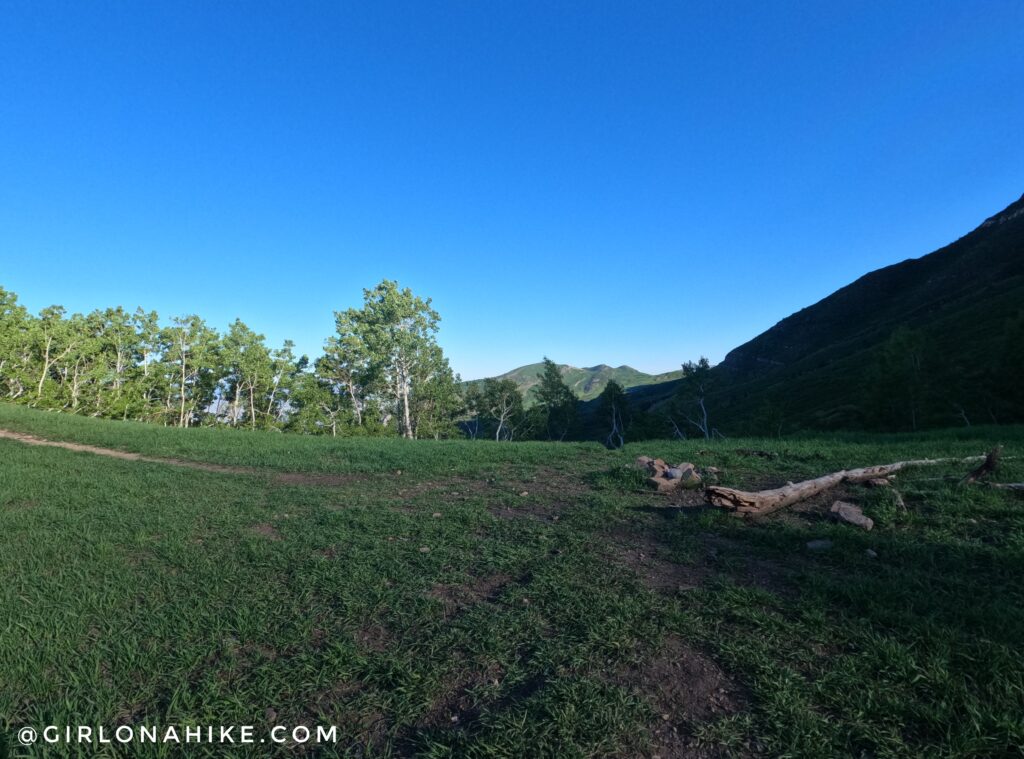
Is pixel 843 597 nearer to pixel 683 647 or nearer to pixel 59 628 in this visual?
pixel 683 647

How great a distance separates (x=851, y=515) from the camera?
244 inches

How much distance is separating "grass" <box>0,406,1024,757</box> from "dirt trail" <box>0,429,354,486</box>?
3983mm

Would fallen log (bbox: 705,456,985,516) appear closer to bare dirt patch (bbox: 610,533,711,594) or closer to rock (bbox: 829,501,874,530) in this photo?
rock (bbox: 829,501,874,530)

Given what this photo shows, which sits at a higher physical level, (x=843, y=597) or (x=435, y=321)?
(x=435, y=321)

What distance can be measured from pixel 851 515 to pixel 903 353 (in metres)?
39.6

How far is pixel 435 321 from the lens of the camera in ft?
131

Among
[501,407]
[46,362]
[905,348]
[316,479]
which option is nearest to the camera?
[316,479]

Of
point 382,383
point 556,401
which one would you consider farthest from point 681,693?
point 556,401

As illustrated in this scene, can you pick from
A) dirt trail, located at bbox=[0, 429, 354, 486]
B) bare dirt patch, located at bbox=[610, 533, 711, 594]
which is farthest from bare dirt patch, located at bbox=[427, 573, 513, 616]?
dirt trail, located at bbox=[0, 429, 354, 486]

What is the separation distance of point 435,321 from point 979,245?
509ft

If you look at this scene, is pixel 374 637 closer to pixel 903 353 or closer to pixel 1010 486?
pixel 1010 486

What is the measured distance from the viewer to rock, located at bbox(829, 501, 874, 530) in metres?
6.00

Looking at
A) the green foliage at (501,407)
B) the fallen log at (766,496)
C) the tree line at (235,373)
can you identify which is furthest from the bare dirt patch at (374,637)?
the green foliage at (501,407)

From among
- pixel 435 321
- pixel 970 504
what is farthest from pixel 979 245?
pixel 970 504
